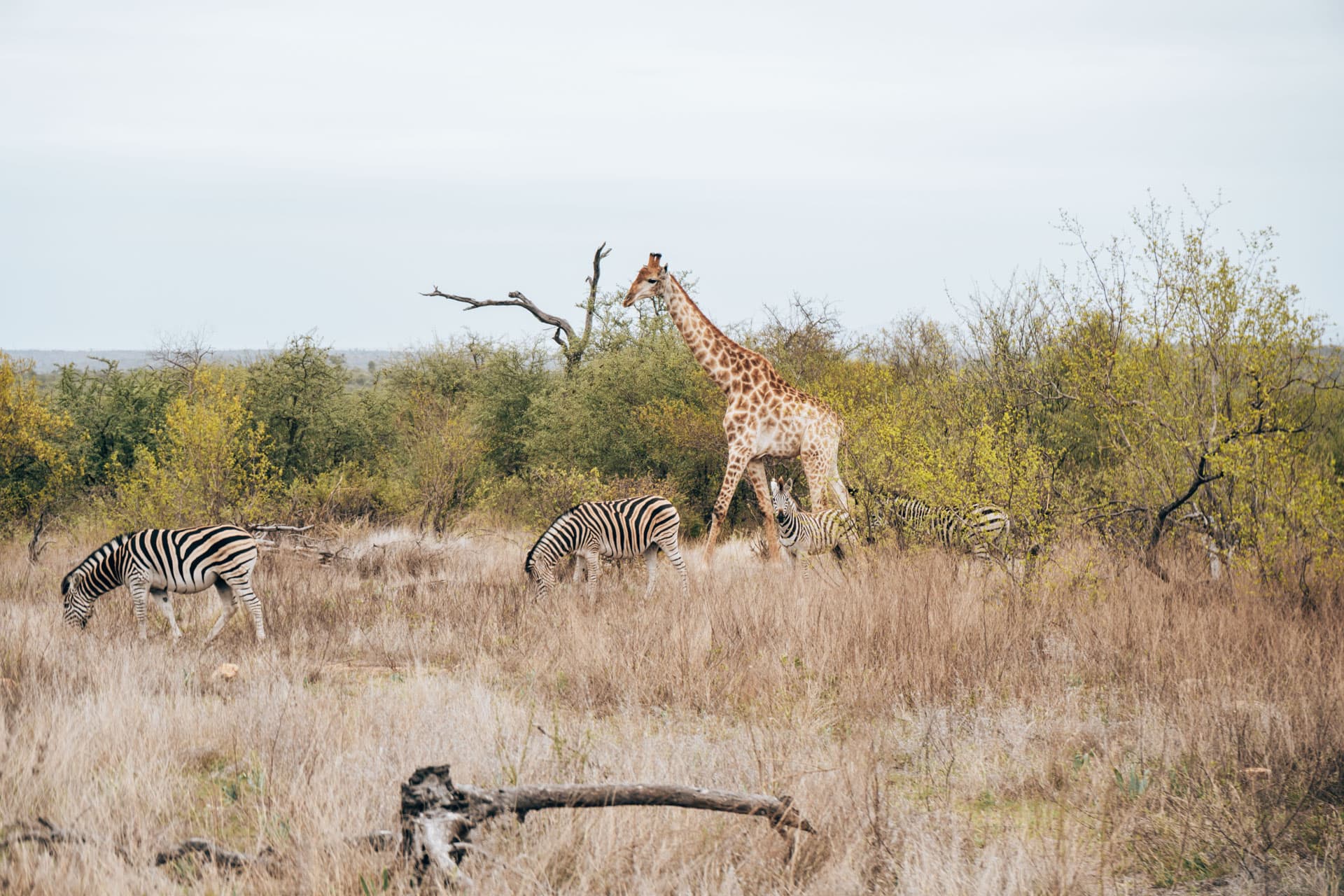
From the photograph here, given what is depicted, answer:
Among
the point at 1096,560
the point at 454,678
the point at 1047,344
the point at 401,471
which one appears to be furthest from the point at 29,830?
the point at 401,471

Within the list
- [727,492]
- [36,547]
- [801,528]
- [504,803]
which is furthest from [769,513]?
[36,547]

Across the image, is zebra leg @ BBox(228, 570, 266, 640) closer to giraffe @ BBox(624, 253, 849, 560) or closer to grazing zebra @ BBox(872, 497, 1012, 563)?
giraffe @ BBox(624, 253, 849, 560)

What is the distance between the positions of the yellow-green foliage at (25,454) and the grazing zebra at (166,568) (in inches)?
328

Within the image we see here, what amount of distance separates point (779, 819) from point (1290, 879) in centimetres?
198

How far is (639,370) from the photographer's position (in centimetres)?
1788

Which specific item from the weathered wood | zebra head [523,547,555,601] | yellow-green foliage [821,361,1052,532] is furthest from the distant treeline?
the weathered wood

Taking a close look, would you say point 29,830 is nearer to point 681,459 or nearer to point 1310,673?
point 1310,673

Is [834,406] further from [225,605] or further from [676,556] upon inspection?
[225,605]

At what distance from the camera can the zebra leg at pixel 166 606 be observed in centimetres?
898

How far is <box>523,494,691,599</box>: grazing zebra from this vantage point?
10.8m

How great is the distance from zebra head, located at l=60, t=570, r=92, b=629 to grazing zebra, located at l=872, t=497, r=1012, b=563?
299 inches

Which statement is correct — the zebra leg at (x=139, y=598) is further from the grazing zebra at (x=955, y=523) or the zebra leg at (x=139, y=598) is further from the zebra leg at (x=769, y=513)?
the grazing zebra at (x=955, y=523)

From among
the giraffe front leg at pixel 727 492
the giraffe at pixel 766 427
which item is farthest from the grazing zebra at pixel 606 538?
the giraffe at pixel 766 427

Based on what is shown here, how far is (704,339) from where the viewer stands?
43.3 ft
